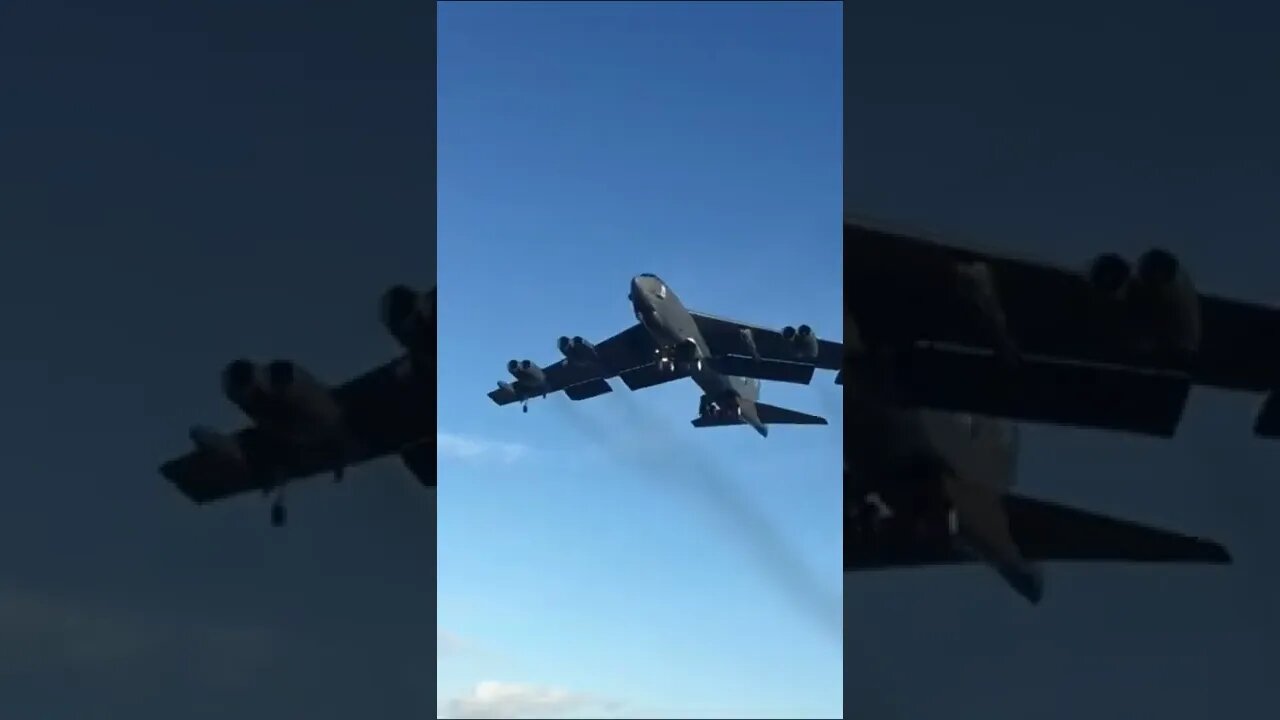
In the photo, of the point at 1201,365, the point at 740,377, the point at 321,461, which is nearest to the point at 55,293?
the point at 321,461

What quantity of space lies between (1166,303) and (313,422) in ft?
8.56

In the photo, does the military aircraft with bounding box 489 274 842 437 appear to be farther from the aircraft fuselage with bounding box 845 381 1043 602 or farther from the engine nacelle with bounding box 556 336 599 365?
the aircraft fuselage with bounding box 845 381 1043 602

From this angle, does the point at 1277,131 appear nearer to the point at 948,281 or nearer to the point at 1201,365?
the point at 1201,365

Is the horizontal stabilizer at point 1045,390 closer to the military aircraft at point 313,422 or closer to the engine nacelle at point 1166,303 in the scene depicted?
the engine nacelle at point 1166,303

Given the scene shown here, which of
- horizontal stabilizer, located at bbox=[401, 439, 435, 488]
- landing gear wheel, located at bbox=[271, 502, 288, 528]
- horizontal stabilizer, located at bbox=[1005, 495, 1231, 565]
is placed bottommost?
horizontal stabilizer, located at bbox=[1005, 495, 1231, 565]

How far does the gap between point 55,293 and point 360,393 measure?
0.99m

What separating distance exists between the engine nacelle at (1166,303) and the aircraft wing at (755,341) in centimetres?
509

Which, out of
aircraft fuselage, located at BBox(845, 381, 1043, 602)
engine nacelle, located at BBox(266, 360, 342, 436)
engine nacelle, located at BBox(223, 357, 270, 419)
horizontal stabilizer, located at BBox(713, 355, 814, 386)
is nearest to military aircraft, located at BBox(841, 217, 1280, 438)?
aircraft fuselage, located at BBox(845, 381, 1043, 602)

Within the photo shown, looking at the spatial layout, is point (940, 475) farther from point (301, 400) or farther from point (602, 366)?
point (602, 366)

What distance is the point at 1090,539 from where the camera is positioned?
12.8ft

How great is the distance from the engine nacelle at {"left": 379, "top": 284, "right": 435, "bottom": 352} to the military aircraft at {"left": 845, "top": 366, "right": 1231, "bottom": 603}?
1393 mm

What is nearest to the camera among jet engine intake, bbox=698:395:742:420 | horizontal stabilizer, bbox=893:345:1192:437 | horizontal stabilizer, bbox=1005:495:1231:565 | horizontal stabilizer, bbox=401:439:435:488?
horizontal stabilizer, bbox=1005:495:1231:565

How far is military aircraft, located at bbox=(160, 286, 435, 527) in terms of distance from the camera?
4121mm

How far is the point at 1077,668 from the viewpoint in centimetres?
389
